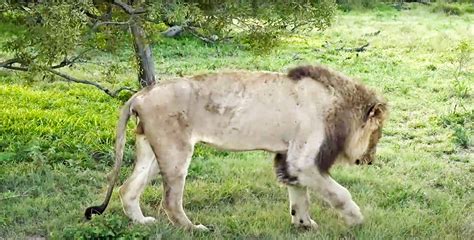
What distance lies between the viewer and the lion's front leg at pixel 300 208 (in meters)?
4.85

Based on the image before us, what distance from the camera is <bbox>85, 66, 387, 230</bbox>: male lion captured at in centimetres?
460

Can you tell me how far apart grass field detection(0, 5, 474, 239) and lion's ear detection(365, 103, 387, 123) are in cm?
68

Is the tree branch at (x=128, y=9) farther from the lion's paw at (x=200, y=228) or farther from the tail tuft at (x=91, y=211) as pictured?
the lion's paw at (x=200, y=228)

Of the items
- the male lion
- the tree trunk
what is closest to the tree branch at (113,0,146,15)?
the tree trunk

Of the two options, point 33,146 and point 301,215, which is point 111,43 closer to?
point 33,146

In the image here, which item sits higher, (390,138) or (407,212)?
(407,212)

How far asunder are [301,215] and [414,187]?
151cm

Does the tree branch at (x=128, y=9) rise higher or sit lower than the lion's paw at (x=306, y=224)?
higher

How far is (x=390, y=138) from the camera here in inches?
320

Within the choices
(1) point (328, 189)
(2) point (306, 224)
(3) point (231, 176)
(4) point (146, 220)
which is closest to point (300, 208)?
(2) point (306, 224)

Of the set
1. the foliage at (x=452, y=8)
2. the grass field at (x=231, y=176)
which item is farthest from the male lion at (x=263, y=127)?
the foliage at (x=452, y=8)

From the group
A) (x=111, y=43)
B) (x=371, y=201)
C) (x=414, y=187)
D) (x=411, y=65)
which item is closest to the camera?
(x=371, y=201)

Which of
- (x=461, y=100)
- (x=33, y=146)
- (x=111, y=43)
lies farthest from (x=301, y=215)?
(x=461, y=100)

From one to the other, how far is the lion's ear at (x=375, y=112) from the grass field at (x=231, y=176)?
Answer: 26.6 inches
